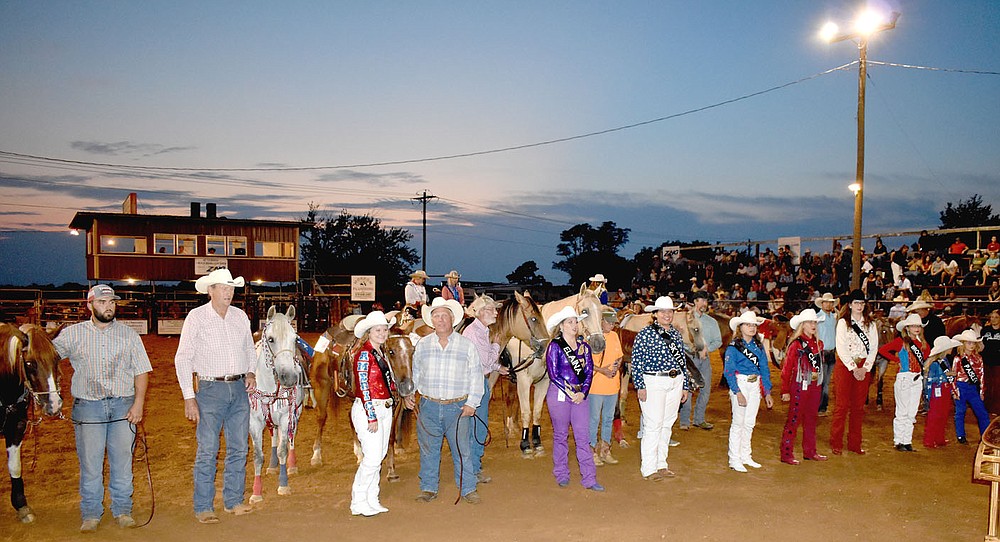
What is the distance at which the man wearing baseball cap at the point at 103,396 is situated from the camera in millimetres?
5133

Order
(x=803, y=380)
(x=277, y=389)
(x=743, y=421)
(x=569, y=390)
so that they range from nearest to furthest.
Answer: (x=569, y=390)
(x=277, y=389)
(x=743, y=421)
(x=803, y=380)

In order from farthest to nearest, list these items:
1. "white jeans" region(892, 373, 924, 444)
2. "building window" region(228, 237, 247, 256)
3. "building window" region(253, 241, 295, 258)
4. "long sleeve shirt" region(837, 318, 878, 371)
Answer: "building window" region(253, 241, 295, 258) < "building window" region(228, 237, 247, 256) < "white jeans" region(892, 373, 924, 444) < "long sleeve shirt" region(837, 318, 878, 371)

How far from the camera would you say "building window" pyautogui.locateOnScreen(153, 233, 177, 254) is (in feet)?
98.4

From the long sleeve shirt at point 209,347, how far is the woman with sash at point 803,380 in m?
5.60

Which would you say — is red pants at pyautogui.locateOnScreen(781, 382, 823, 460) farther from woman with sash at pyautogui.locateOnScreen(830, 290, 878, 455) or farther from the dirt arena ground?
woman with sash at pyautogui.locateOnScreen(830, 290, 878, 455)

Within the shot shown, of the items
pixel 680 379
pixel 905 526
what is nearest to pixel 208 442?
pixel 680 379

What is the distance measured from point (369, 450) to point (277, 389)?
140cm

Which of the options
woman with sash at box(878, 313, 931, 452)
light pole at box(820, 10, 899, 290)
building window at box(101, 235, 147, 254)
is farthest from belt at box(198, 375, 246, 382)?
building window at box(101, 235, 147, 254)

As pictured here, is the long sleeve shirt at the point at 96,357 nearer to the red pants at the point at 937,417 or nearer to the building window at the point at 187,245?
the red pants at the point at 937,417

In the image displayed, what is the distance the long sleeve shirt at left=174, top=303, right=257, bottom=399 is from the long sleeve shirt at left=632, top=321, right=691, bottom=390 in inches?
147

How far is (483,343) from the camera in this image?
7059 mm

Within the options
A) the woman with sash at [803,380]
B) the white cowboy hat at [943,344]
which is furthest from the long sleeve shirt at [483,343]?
the white cowboy hat at [943,344]

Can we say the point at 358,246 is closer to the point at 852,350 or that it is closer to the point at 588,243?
the point at 588,243

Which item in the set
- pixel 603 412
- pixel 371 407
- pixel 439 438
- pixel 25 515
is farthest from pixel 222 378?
pixel 603 412
